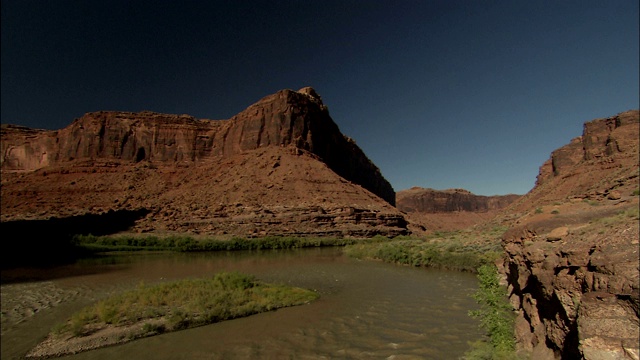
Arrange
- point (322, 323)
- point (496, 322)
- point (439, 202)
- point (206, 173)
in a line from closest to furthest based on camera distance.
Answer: point (496, 322) → point (322, 323) → point (206, 173) → point (439, 202)

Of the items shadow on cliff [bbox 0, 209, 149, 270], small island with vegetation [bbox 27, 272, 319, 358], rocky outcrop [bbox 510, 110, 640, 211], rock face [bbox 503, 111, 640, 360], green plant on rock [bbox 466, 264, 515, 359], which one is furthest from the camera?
rocky outcrop [bbox 510, 110, 640, 211]

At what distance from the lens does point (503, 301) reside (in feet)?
19.2

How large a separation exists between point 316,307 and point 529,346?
8.91 metres

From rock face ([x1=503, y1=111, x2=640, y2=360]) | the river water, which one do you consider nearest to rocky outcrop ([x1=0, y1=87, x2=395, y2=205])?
the river water

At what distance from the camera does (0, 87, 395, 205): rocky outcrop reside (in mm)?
72125

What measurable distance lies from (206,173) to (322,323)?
6397 centimetres

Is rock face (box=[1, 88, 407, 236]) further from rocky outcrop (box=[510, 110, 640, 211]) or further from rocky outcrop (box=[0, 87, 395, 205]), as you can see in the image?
rocky outcrop (box=[510, 110, 640, 211])

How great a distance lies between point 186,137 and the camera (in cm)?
8062

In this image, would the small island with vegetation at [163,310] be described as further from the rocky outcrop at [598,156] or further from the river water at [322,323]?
the rocky outcrop at [598,156]

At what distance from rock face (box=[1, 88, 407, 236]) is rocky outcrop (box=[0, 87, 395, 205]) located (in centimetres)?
24

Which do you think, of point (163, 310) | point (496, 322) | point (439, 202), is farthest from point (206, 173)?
point (439, 202)

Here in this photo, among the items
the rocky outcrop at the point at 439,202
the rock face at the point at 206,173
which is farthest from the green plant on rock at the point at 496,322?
the rocky outcrop at the point at 439,202

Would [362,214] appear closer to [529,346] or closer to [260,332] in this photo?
[260,332]

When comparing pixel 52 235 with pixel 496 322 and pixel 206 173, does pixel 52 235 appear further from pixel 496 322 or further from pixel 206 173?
pixel 496 322
